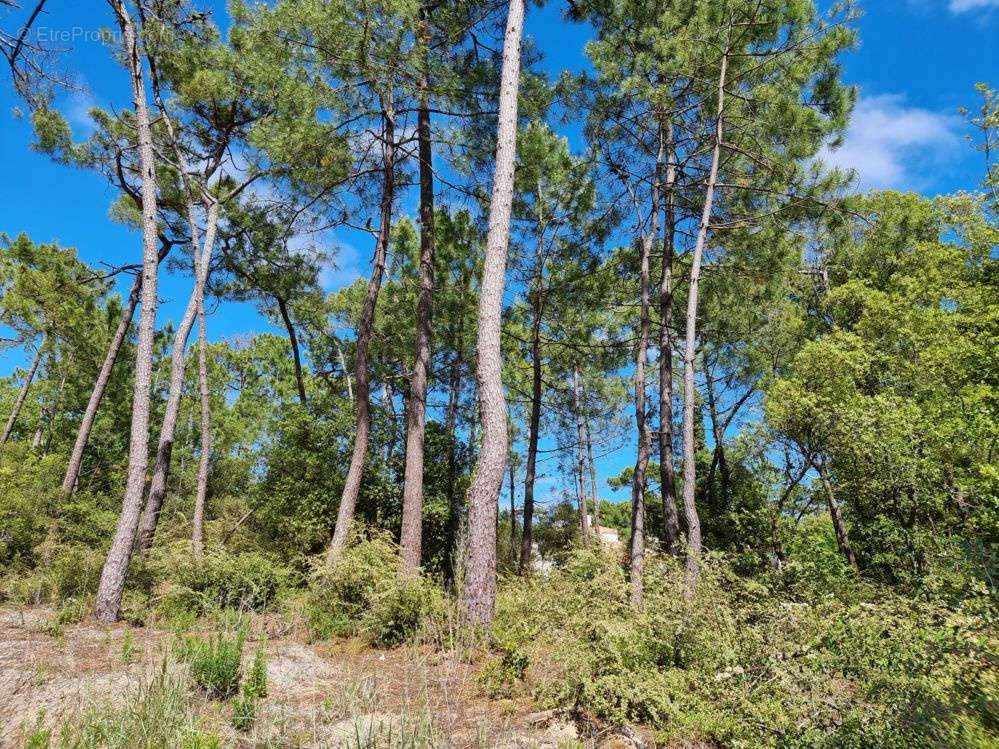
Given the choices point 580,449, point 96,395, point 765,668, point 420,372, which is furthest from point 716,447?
point 96,395

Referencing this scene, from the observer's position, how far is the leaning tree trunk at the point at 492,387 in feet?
16.3

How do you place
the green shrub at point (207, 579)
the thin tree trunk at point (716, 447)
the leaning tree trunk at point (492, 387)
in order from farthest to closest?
the thin tree trunk at point (716, 447) → the green shrub at point (207, 579) → the leaning tree trunk at point (492, 387)

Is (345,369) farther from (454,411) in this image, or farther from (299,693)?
(299,693)

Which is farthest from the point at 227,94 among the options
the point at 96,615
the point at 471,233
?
the point at 96,615

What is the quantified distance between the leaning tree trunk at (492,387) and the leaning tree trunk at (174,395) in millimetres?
6196

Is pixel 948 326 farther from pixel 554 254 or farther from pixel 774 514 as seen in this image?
pixel 554 254

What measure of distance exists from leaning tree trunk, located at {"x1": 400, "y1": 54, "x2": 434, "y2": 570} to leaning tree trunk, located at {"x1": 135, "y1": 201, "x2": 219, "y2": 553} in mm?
4274

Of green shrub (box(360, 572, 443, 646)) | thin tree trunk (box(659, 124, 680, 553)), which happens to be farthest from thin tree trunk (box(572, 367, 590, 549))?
green shrub (box(360, 572, 443, 646))

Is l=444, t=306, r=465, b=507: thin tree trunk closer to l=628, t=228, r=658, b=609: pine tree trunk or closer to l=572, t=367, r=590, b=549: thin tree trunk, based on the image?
l=572, t=367, r=590, b=549: thin tree trunk

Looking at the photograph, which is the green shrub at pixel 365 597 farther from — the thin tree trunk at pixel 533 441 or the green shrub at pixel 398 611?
the thin tree trunk at pixel 533 441

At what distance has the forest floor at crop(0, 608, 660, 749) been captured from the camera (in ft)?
8.70

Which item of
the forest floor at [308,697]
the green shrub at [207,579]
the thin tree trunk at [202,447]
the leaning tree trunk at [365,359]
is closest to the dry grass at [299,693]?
the forest floor at [308,697]

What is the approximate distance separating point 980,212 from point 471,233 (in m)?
10.7

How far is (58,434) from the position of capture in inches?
830
